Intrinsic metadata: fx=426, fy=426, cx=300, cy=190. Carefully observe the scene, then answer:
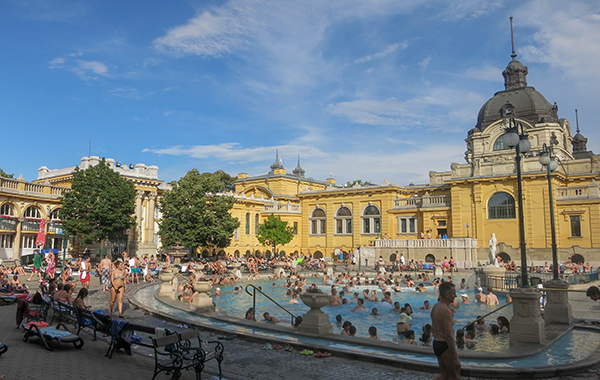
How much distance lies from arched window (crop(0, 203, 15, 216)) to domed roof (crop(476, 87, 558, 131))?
166 ft

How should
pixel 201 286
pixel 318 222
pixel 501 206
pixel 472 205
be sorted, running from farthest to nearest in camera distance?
pixel 318 222
pixel 472 205
pixel 501 206
pixel 201 286

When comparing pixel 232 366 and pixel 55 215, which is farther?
pixel 55 215

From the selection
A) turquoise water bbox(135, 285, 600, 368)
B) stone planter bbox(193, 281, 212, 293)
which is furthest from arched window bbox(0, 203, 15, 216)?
turquoise water bbox(135, 285, 600, 368)

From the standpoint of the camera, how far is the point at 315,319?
380 inches

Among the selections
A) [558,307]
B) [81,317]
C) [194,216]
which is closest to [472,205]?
[194,216]

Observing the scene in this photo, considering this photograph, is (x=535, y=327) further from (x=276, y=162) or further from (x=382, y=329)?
(x=276, y=162)

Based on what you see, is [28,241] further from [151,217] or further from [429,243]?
[429,243]

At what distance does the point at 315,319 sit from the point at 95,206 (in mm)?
28607

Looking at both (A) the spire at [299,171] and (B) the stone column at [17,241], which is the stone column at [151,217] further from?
(A) the spire at [299,171]

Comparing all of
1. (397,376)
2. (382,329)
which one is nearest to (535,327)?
(397,376)

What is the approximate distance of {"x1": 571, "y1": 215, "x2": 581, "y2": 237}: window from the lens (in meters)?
34.9

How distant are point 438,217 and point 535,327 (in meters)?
34.3

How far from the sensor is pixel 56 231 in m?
34.7

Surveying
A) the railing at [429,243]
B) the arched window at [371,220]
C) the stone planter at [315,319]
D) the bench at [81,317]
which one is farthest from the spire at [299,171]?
the stone planter at [315,319]
